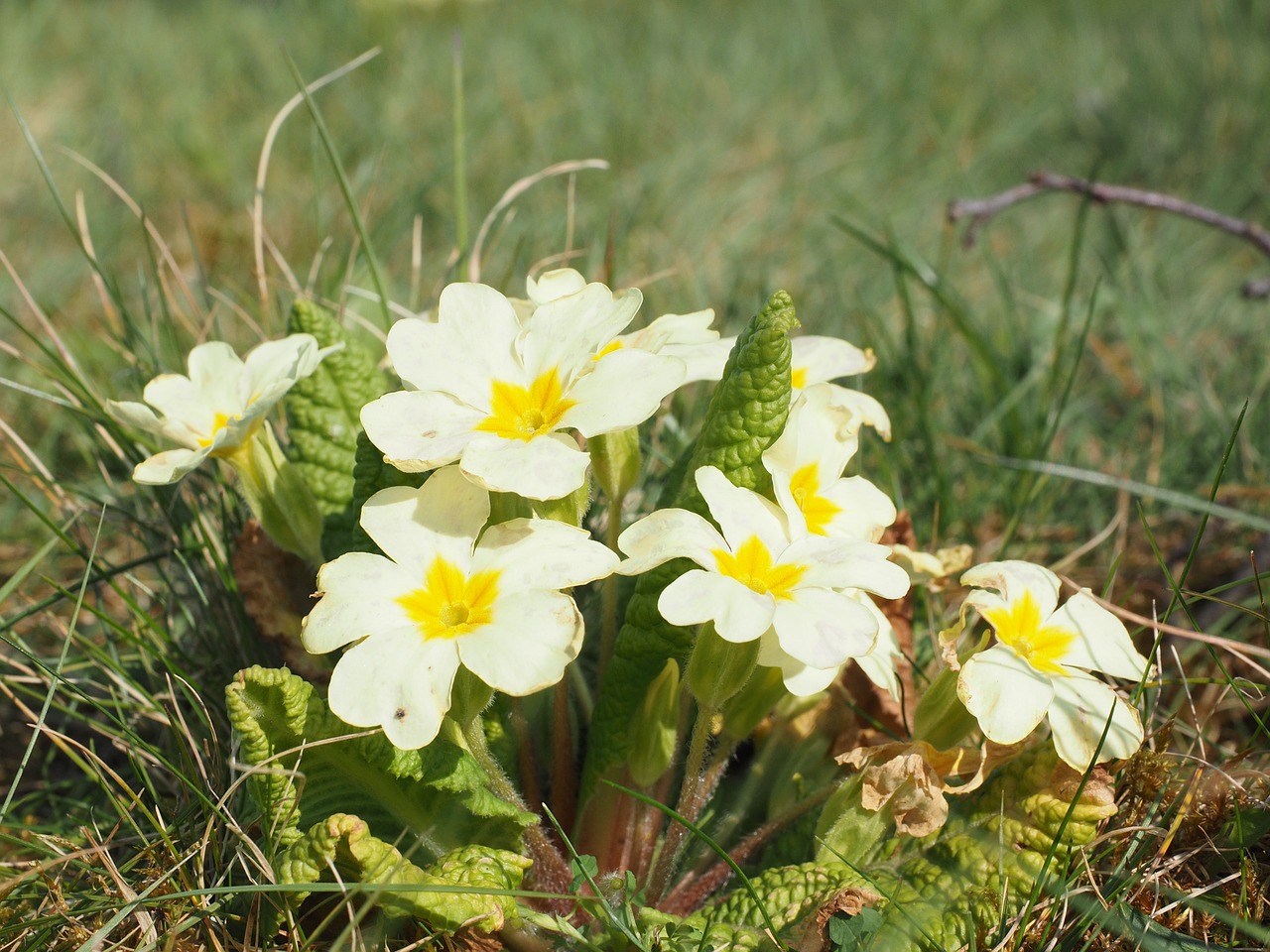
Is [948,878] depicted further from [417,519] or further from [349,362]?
[349,362]

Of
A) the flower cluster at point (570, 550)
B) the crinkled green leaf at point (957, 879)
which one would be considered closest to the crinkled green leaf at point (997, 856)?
the crinkled green leaf at point (957, 879)

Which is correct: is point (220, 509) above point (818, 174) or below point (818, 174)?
above

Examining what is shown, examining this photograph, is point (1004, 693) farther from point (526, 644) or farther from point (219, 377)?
point (219, 377)

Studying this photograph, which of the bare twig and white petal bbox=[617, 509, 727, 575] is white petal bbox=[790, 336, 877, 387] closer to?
white petal bbox=[617, 509, 727, 575]

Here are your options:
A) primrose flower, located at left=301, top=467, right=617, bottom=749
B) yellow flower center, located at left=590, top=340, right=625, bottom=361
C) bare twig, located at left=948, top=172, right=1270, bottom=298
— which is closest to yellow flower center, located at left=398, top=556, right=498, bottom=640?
primrose flower, located at left=301, top=467, right=617, bottom=749

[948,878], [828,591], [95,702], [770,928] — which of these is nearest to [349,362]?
[95,702]

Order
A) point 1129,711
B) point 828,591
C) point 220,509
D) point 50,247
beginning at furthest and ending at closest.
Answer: point 50,247 → point 220,509 → point 1129,711 → point 828,591

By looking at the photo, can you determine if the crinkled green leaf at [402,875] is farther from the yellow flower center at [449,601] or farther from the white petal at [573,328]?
the white petal at [573,328]

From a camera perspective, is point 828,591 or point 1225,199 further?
point 1225,199
